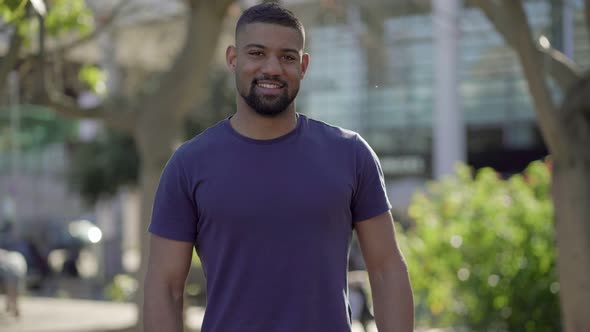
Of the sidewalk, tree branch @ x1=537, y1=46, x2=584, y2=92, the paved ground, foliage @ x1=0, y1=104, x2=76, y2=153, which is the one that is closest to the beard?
tree branch @ x1=537, y1=46, x2=584, y2=92

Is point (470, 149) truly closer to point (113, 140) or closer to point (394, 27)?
point (394, 27)

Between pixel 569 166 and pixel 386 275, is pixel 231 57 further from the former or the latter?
pixel 569 166

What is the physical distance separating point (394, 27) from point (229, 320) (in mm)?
28069

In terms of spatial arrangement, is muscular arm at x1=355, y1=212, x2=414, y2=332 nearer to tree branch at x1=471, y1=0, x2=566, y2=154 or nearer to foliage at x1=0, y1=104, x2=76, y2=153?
tree branch at x1=471, y1=0, x2=566, y2=154

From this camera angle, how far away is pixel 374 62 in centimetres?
3312

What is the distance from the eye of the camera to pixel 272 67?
288 cm

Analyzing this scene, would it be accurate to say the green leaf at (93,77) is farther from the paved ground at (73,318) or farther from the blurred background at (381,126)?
the paved ground at (73,318)

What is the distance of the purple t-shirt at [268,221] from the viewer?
279 centimetres

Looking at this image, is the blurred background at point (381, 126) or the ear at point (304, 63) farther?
the blurred background at point (381, 126)

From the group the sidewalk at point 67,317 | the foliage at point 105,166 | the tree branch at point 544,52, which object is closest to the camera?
the tree branch at point 544,52

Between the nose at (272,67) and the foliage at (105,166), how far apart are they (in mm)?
27803

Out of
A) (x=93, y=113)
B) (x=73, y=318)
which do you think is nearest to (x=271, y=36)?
(x=93, y=113)

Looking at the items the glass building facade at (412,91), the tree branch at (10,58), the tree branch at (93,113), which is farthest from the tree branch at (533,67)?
the glass building facade at (412,91)

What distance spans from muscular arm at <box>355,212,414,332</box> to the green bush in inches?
322
